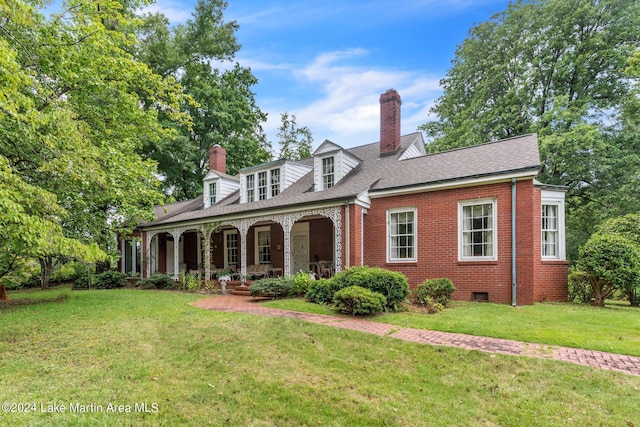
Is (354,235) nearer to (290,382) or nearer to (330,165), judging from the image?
(330,165)

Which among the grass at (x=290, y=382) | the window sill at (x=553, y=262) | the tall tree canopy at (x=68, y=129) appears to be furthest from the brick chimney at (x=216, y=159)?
the window sill at (x=553, y=262)

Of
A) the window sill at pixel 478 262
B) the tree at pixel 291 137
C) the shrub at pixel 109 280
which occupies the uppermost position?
the tree at pixel 291 137

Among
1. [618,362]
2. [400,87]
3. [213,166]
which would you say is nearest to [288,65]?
[400,87]

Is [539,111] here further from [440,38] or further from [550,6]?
[440,38]

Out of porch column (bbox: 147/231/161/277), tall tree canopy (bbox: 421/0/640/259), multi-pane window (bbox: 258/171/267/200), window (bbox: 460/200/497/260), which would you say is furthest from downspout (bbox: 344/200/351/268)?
porch column (bbox: 147/231/161/277)

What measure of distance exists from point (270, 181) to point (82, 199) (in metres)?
7.89

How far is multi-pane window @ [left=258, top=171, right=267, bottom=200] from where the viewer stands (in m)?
16.1

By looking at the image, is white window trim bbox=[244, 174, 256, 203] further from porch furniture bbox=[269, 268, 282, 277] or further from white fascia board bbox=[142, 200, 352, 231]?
porch furniture bbox=[269, 268, 282, 277]

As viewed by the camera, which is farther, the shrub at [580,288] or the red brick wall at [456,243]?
the shrub at [580,288]

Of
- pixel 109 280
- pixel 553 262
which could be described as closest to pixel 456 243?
pixel 553 262

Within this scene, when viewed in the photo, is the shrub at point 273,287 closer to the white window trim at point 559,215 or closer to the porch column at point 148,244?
the white window trim at point 559,215

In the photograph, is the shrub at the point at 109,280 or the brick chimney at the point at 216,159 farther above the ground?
the brick chimney at the point at 216,159

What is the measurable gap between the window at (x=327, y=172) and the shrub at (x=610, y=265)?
8.60m

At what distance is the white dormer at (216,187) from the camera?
59.8 feet
